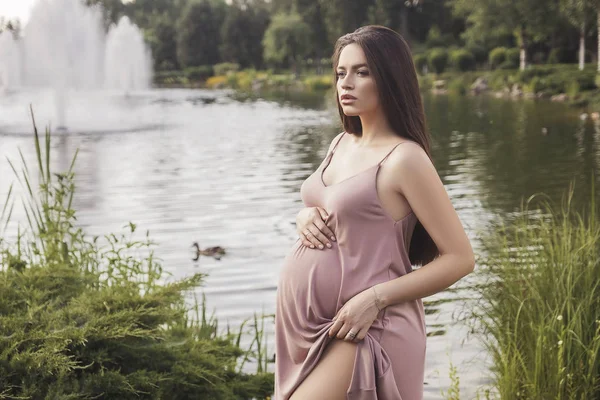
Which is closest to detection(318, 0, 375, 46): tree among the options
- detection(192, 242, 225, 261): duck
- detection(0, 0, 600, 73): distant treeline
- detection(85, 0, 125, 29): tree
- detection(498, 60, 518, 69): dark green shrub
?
detection(0, 0, 600, 73): distant treeline

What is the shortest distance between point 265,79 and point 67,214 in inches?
2545

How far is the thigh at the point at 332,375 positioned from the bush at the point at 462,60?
51.6 metres

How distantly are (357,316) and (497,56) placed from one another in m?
51.7

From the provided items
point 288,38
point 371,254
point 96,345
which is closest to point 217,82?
point 288,38

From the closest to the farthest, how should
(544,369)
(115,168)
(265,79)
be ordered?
(544,369) < (115,168) < (265,79)

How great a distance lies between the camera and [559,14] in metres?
44.7

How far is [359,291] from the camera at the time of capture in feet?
7.56

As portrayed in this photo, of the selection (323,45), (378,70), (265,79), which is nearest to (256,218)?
(378,70)

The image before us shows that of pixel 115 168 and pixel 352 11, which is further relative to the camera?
pixel 352 11

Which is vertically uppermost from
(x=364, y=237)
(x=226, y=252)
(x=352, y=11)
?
(x=352, y=11)

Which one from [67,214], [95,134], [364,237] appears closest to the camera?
[364,237]

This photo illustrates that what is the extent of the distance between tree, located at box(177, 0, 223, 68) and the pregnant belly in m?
90.6

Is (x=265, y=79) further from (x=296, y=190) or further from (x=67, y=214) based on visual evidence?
(x=67, y=214)

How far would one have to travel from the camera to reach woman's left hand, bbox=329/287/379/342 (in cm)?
224
